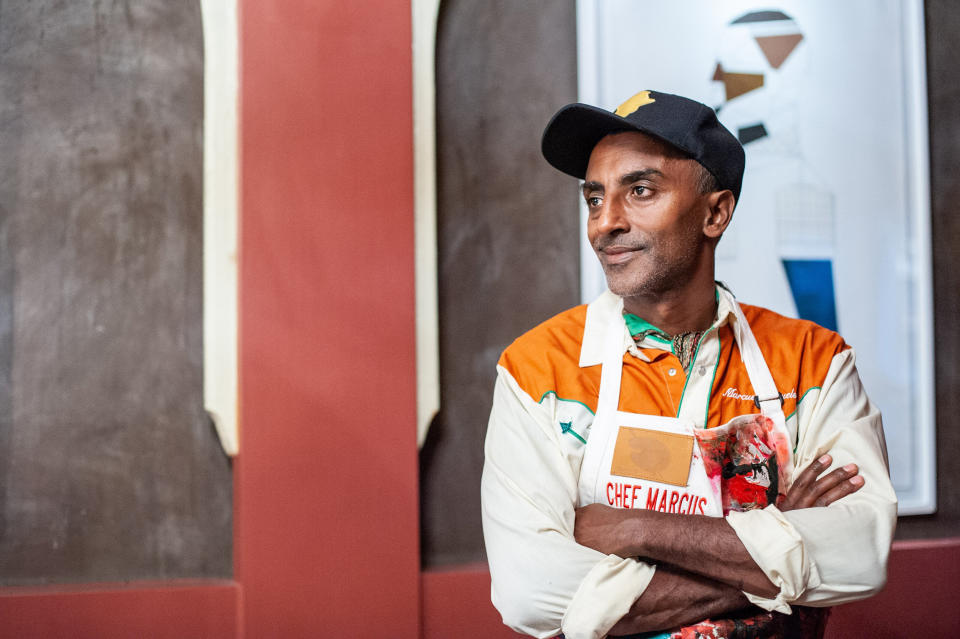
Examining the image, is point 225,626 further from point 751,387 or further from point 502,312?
point 751,387

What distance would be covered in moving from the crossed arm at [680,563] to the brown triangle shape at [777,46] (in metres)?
1.59

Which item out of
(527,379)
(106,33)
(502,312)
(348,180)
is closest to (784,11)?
(502,312)

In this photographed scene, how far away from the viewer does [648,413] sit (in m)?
1.44

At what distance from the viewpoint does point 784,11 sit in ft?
7.75

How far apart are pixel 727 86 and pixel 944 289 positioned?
38.0 inches

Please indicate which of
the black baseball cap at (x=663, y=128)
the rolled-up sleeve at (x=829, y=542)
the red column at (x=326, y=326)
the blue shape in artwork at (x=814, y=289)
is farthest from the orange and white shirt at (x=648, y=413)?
the blue shape in artwork at (x=814, y=289)

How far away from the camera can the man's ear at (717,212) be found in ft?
5.04

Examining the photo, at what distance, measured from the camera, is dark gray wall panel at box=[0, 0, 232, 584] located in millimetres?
1951

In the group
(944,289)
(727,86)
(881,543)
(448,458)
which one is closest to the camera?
(881,543)

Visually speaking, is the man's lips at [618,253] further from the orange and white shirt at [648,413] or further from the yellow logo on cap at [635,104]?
the yellow logo on cap at [635,104]

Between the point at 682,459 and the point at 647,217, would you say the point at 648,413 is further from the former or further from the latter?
the point at 647,217

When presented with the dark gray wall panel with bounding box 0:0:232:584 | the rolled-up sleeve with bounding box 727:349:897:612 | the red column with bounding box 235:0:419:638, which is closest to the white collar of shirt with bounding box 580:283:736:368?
the rolled-up sleeve with bounding box 727:349:897:612

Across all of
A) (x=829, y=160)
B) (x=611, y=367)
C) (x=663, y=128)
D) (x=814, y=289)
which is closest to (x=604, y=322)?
(x=611, y=367)

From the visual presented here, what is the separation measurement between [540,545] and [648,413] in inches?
12.6
